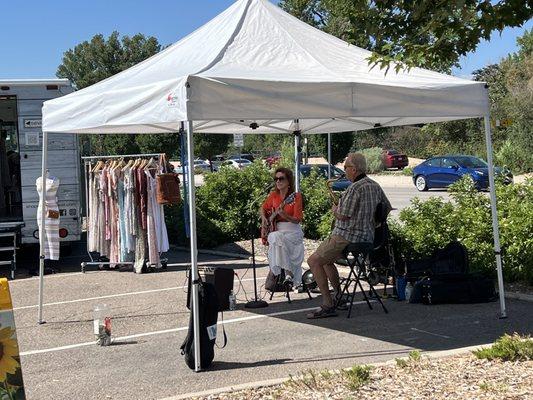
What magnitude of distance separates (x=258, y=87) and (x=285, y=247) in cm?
300

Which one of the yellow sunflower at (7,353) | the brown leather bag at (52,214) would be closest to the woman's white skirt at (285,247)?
the brown leather bag at (52,214)

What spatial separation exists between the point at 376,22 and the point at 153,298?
221 inches

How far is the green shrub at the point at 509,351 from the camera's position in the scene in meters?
5.29

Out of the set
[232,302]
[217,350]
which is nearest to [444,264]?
[232,302]

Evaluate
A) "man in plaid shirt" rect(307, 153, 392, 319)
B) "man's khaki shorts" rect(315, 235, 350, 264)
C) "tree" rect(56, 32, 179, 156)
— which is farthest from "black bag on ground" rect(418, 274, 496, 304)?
"tree" rect(56, 32, 179, 156)

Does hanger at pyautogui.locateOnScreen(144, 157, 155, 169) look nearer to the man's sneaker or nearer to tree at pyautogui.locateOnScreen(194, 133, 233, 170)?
the man's sneaker

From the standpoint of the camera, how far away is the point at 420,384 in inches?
193

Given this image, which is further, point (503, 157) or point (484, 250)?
point (503, 157)

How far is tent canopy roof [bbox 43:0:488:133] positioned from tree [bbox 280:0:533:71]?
1.14 metres

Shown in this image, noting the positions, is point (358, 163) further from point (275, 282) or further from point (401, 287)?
point (275, 282)

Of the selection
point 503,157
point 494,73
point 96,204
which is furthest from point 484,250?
point 494,73

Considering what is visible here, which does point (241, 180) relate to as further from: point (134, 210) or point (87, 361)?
point (87, 361)

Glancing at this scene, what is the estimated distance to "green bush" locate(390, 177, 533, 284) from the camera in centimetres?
852

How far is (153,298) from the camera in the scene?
30.3 ft
